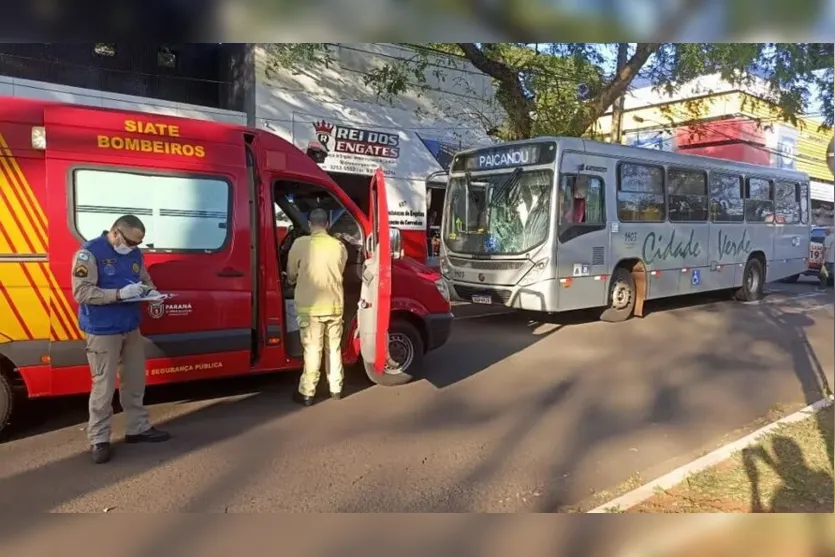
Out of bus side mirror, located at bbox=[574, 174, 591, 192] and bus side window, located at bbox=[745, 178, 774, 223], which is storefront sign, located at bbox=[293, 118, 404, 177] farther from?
bus side window, located at bbox=[745, 178, 774, 223]

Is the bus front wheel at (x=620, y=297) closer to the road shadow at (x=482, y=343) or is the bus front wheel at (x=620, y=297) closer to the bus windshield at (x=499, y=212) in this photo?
the road shadow at (x=482, y=343)

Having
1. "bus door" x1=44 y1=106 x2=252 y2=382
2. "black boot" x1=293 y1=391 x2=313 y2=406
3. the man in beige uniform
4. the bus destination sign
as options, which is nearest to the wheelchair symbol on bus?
the bus destination sign

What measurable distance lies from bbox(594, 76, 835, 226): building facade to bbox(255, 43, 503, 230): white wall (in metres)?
3.60

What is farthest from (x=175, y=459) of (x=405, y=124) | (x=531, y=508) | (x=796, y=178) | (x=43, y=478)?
(x=796, y=178)

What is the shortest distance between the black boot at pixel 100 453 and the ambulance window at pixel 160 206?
1.63 meters

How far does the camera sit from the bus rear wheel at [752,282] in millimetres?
13438

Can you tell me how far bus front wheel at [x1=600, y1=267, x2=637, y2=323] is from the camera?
10547 mm

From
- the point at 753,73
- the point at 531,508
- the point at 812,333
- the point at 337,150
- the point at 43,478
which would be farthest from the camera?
the point at 337,150

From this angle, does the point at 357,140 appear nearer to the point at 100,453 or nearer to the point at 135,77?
the point at 135,77

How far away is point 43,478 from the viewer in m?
4.21

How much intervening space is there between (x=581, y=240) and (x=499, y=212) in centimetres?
136

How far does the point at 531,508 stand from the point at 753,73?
→ 10.5 meters

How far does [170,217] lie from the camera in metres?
5.31
